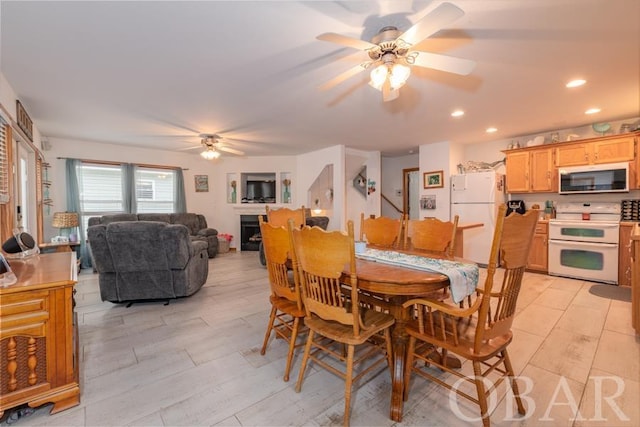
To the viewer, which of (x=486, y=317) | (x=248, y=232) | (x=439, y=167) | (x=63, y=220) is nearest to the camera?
(x=486, y=317)

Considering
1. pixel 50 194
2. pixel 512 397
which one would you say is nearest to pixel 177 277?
pixel 512 397

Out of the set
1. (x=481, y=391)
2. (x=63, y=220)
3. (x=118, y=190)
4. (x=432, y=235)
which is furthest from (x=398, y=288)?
(x=118, y=190)

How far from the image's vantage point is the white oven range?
13.0 feet

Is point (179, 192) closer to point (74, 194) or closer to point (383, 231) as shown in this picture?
point (74, 194)

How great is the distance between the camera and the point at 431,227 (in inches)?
98.0

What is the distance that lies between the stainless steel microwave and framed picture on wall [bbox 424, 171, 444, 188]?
1.83 meters

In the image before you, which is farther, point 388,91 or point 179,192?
point 179,192

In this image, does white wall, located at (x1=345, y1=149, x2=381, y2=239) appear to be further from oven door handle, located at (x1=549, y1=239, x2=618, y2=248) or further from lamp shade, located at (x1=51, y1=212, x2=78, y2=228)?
lamp shade, located at (x1=51, y1=212, x2=78, y2=228)

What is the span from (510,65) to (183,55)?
2.83 metres

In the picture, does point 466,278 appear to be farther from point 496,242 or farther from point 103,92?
point 103,92

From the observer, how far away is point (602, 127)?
425cm

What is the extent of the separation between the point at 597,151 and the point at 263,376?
5339mm

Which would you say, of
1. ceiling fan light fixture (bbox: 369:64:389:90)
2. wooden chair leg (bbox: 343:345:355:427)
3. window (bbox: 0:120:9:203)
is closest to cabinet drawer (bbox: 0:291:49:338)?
window (bbox: 0:120:9:203)

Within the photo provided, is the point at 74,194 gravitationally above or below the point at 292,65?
below
